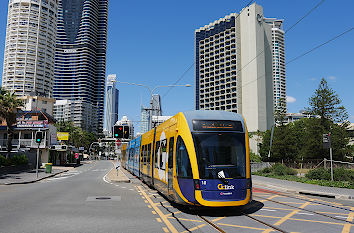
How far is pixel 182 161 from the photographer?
9.91m

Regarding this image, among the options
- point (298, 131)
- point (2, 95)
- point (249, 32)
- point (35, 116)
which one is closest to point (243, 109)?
point (249, 32)

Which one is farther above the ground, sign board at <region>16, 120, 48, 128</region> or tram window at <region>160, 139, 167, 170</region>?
sign board at <region>16, 120, 48, 128</region>

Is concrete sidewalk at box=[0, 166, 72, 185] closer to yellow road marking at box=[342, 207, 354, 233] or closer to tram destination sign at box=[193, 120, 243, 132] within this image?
tram destination sign at box=[193, 120, 243, 132]

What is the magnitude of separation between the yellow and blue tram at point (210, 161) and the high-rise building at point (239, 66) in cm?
8653

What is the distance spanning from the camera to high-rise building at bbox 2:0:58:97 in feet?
537

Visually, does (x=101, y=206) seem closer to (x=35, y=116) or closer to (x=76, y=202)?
(x=76, y=202)

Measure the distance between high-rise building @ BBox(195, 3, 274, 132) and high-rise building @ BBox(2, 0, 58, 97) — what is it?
91163 millimetres

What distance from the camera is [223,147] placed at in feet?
31.9

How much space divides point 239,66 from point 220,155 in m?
102

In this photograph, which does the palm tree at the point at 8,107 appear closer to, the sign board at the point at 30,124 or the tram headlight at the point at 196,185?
the sign board at the point at 30,124

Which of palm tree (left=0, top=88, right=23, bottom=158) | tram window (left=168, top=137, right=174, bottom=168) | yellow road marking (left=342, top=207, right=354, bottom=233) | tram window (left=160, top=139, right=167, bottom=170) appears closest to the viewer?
yellow road marking (left=342, top=207, right=354, bottom=233)

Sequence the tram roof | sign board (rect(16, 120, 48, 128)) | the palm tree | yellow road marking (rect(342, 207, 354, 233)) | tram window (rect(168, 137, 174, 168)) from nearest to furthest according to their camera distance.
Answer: yellow road marking (rect(342, 207, 354, 233)) → the tram roof → tram window (rect(168, 137, 174, 168)) → the palm tree → sign board (rect(16, 120, 48, 128))

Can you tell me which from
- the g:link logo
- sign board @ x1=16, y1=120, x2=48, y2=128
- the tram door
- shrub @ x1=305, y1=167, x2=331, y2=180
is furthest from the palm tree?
the g:link logo

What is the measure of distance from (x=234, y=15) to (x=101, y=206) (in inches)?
4506
